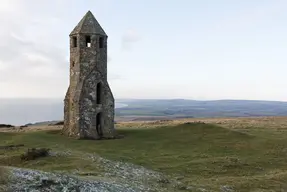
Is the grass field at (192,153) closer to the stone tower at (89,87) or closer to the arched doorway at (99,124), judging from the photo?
the stone tower at (89,87)

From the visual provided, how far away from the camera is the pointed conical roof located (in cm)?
4700

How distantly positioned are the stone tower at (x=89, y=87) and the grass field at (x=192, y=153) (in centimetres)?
251

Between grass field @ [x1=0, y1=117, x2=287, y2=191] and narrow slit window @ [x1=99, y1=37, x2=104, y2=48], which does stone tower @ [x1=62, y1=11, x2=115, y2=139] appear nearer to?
narrow slit window @ [x1=99, y1=37, x2=104, y2=48]

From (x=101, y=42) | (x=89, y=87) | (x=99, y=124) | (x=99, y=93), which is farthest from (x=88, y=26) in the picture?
(x=99, y=124)

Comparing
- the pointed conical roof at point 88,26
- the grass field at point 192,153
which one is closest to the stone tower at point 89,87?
the pointed conical roof at point 88,26

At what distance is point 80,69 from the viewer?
46781 millimetres

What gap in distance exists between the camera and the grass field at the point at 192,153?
89.3ft

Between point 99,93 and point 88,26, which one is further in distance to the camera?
point 99,93

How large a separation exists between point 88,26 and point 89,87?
7.40 m

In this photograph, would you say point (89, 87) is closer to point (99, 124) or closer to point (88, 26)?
point (99, 124)

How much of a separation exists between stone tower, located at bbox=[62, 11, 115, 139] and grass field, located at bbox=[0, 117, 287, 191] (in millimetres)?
2508

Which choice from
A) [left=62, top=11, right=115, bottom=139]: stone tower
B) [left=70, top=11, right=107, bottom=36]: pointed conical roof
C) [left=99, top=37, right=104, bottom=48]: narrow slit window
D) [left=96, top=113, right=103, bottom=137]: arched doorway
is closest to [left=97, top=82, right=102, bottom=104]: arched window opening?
[left=62, top=11, right=115, bottom=139]: stone tower

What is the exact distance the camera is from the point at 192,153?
36688 millimetres

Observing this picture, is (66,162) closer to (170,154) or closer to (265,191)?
(170,154)
